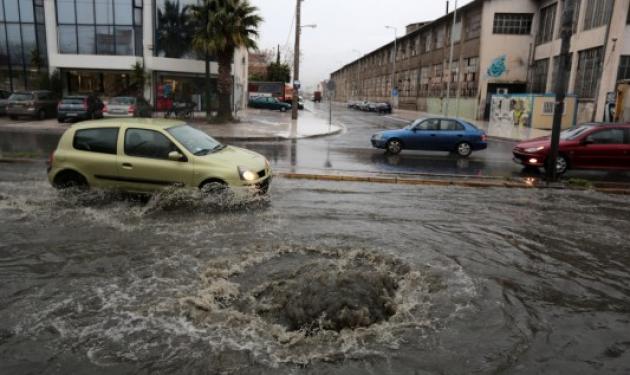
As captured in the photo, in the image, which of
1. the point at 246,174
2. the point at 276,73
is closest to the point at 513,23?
the point at 276,73

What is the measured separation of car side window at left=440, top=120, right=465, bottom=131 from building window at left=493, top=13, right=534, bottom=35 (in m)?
28.2

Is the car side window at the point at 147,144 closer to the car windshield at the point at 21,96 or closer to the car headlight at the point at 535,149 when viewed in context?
the car headlight at the point at 535,149

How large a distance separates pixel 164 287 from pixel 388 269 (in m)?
2.80

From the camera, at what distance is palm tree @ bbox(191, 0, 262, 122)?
26.3 m

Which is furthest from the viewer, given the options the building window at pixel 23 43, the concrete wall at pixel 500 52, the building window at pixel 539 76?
the concrete wall at pixel 500 52

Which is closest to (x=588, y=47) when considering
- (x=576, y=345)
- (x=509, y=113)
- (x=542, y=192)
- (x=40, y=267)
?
(x=509, y=113)

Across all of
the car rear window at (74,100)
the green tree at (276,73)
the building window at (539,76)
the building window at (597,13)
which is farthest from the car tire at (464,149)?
the green tree at (276,73)

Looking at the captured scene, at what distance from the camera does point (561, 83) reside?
11.5m

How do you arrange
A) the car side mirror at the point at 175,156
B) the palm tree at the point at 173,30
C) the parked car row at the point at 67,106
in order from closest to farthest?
the car side mirror at the point at 175,156 < the parked car row at the point at 67,106 < the palm tree at the point at 173,30

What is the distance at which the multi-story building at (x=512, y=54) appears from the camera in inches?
1125

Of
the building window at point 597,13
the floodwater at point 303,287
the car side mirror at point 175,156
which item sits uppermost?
the building window at point 597,13

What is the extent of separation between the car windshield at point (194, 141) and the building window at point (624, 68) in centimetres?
2770

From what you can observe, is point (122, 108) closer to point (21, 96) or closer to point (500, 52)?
point (21, 96)

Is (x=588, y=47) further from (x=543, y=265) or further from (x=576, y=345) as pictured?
(x=576, y=345)
